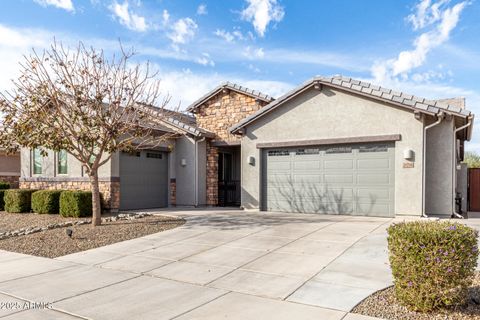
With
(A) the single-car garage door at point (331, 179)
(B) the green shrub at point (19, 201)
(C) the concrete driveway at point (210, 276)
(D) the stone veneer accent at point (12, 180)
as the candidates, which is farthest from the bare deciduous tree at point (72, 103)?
(D) the stone veneer accent at point (12, 180)

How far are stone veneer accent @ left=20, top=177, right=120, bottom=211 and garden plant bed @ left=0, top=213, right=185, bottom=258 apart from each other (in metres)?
1.55

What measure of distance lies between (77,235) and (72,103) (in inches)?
149

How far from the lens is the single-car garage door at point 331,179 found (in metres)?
11.7

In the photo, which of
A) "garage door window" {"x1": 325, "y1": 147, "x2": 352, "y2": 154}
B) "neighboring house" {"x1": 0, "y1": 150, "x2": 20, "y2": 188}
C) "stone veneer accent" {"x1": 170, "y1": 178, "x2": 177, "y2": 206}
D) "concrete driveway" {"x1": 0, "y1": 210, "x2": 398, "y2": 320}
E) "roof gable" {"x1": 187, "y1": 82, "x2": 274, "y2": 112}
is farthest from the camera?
"neighboring house" {"x1": 0, "y1": 150, "x2": 20, "y2": 188}

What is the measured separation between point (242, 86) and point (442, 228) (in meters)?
13.1

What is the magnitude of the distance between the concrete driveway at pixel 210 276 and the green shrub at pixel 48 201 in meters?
6.51

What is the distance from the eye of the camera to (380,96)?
11375 mm

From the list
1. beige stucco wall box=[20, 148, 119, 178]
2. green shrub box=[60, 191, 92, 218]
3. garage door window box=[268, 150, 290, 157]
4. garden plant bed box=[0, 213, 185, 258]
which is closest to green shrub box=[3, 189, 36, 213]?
beige stucco wall box=[20, 148, 119, 178]

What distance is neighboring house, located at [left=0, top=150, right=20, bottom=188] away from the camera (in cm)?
2099

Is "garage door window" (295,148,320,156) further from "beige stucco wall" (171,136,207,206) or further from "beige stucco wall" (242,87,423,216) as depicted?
"beige stucco wall" (171,136,207,206)

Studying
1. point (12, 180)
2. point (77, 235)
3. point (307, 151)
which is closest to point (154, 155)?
point (77, 235)

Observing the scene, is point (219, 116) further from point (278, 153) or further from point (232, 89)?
point (278, 153)

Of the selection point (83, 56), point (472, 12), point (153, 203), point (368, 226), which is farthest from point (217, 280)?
point (472, 12)

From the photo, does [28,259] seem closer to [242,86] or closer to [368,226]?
[368,226]
